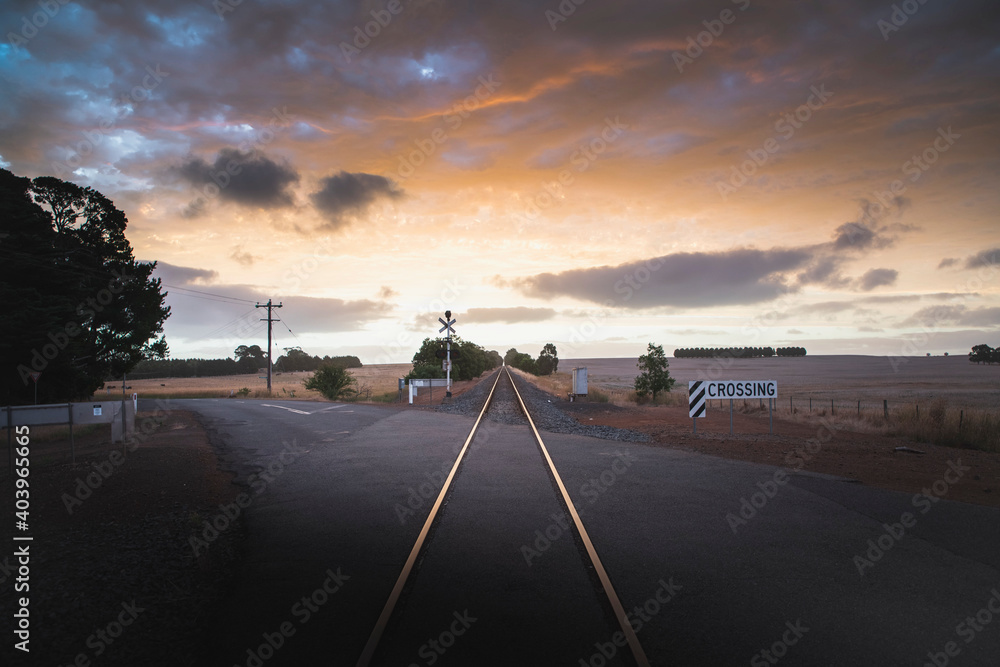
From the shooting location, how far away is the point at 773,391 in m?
15.2

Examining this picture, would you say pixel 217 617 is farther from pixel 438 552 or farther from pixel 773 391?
pixel 773 391

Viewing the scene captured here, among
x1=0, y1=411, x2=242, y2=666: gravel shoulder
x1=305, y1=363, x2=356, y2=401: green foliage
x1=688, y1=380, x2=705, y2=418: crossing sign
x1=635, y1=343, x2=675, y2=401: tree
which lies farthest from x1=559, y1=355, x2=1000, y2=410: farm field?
x1=305, y1=363, x2=356, y2=401: green foliage

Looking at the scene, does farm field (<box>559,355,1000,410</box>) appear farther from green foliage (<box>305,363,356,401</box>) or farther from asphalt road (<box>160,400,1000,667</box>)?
green foliage (<box>305,363,356,401</box>)

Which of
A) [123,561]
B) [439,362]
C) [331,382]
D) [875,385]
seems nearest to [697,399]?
[123,561]

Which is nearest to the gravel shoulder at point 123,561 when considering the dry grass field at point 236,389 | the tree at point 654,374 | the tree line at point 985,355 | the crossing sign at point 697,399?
the crossing sign at point 697,399

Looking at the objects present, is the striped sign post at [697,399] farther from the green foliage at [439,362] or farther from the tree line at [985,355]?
the tree line at [985,355]

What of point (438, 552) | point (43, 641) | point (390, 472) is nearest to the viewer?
point (43, 641)

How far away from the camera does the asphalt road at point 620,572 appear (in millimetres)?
3895

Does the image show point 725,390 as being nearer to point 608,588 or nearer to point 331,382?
point 608,588

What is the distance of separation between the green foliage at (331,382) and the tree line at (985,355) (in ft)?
507

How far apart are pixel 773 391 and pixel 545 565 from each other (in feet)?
39.8

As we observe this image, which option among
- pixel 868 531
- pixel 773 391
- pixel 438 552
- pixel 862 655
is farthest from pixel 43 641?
pixel 773 391

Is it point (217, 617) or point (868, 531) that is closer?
point (217, 617)

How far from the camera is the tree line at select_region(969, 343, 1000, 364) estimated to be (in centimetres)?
12779
